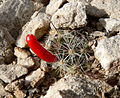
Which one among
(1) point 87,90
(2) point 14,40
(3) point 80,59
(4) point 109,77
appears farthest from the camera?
(2) point 14,40

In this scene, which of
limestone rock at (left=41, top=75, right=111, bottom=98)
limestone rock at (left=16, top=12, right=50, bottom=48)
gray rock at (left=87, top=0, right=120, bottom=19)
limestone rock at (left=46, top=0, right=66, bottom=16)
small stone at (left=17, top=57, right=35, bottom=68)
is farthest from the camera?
limestone rock at (left=46, top=0, right=66, bottom=16)

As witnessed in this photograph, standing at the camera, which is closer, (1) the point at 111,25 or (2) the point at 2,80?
(2) the point at 2,80

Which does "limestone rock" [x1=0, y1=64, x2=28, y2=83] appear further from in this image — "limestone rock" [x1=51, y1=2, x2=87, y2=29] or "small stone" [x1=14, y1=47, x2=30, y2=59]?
"limestone rock" [x1=51, y1=2, x2=87, y2=29]

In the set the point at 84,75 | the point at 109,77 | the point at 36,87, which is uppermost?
the point at 36,87

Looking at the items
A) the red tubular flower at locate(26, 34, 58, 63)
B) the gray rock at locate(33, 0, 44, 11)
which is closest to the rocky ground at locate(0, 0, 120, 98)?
the red tubular flower at locate(26, 34, 58, 63)

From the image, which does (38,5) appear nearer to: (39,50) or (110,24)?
(110,24)

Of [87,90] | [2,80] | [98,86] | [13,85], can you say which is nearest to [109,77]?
[98,86]

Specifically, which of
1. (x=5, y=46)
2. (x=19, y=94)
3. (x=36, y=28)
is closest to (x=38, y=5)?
(x=36, y=28)

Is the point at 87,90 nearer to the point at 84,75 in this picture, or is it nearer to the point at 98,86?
the point at 98,86
